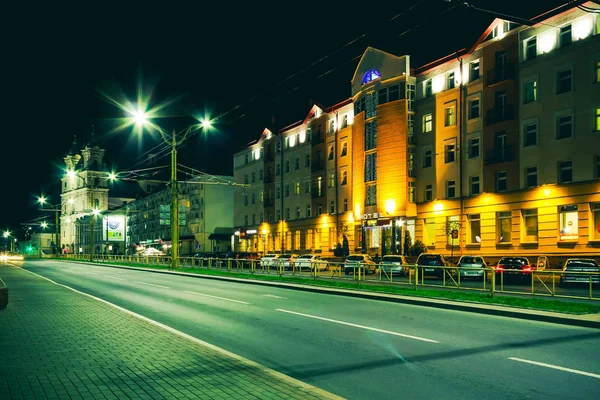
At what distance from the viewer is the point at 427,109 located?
148 feet

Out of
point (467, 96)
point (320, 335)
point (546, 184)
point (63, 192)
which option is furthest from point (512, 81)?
point (63, 192)

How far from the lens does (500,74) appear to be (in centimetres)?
3869

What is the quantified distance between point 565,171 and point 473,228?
26.4ft

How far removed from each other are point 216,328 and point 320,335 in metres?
2.38

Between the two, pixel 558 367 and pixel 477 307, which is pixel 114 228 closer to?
pixel 477 307

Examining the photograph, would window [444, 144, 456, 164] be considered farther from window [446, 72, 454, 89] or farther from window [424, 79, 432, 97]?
window [424, 79, 432, 97]

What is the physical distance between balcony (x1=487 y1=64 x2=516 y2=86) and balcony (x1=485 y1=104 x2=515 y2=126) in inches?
71.0

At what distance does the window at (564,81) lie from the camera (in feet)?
113

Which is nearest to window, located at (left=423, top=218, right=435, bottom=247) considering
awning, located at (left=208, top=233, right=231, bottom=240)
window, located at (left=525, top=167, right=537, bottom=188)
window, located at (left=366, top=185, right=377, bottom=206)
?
window, located at (left=366, top=185, right=377, bottom=206)

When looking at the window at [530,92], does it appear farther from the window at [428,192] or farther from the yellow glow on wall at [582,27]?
the window at [428,192]

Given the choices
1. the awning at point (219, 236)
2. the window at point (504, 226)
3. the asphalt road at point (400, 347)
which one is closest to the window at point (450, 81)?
the window at point (504, 226)

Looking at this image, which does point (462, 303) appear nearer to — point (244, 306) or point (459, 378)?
point (244, 306)

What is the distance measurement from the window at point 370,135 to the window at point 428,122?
4.60 metres

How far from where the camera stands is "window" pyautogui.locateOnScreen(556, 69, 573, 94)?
3450 centimetres
